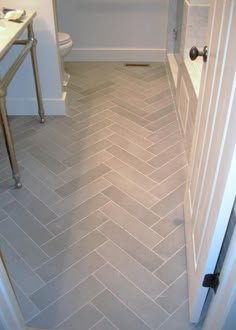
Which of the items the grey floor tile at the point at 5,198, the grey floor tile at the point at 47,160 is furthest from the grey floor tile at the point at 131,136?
the grey floor tile at the point at 5,198

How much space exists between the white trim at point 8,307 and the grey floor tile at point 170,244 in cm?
75

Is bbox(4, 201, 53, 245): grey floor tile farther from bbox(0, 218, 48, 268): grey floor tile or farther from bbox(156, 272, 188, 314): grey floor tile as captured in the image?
bbox(156, 272, 188, 314): grey floor tile

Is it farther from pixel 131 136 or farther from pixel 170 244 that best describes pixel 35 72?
pixel 170 244

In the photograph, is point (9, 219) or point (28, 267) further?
point (9, 219)

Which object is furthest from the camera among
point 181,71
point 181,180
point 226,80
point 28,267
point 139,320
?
point 181,71

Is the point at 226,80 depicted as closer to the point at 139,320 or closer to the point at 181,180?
the point at 139,320

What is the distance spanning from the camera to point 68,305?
146 centimetres

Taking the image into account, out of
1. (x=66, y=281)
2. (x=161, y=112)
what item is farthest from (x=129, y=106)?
(x=66, y=281)

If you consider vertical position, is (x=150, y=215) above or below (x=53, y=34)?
below

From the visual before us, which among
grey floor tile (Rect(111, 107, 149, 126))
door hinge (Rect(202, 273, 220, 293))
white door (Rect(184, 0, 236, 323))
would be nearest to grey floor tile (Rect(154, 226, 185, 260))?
white door (Rect(184, 0, 236, 323))

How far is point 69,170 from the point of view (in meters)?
2.27

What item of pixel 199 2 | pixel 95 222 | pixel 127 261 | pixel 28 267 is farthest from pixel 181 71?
pixel 28 267

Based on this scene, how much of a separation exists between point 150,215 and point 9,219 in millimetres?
821

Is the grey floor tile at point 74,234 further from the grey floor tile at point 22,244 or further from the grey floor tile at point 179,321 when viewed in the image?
the grey floor tile at point 179,321
